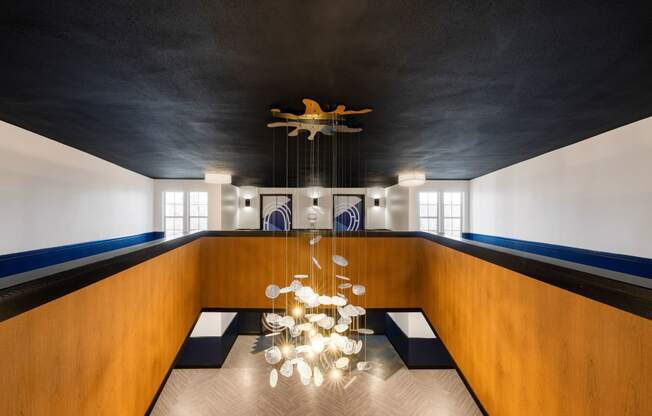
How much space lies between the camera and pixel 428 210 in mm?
8688

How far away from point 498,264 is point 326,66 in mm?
2293

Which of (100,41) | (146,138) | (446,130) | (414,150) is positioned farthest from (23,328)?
(414,150)

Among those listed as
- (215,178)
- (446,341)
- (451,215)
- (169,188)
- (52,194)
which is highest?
(215,178)

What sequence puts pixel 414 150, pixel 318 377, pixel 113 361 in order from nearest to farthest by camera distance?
pixel 113 361 → pixel 318 377 → pixel 414 150

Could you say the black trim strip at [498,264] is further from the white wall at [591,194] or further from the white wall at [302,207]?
the white wall at [302,207]

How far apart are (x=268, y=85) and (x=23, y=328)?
2.29m

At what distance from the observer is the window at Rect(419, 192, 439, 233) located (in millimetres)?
8641

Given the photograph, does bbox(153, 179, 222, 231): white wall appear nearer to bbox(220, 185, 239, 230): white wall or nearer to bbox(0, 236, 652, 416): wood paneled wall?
bbox(220, 185, 239, 230): white wall

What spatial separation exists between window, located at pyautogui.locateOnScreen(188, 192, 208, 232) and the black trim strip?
6352 mm

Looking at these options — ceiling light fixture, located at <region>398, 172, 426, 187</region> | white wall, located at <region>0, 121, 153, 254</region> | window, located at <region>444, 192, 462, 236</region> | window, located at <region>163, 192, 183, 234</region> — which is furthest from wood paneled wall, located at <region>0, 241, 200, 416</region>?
window, located at <region>444, 192, 462, 236</region>

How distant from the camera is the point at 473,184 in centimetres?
848

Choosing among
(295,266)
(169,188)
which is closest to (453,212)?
(295,266)

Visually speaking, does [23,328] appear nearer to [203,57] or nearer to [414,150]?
[203,57]

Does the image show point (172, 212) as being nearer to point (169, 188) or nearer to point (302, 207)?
point (169, 188)
